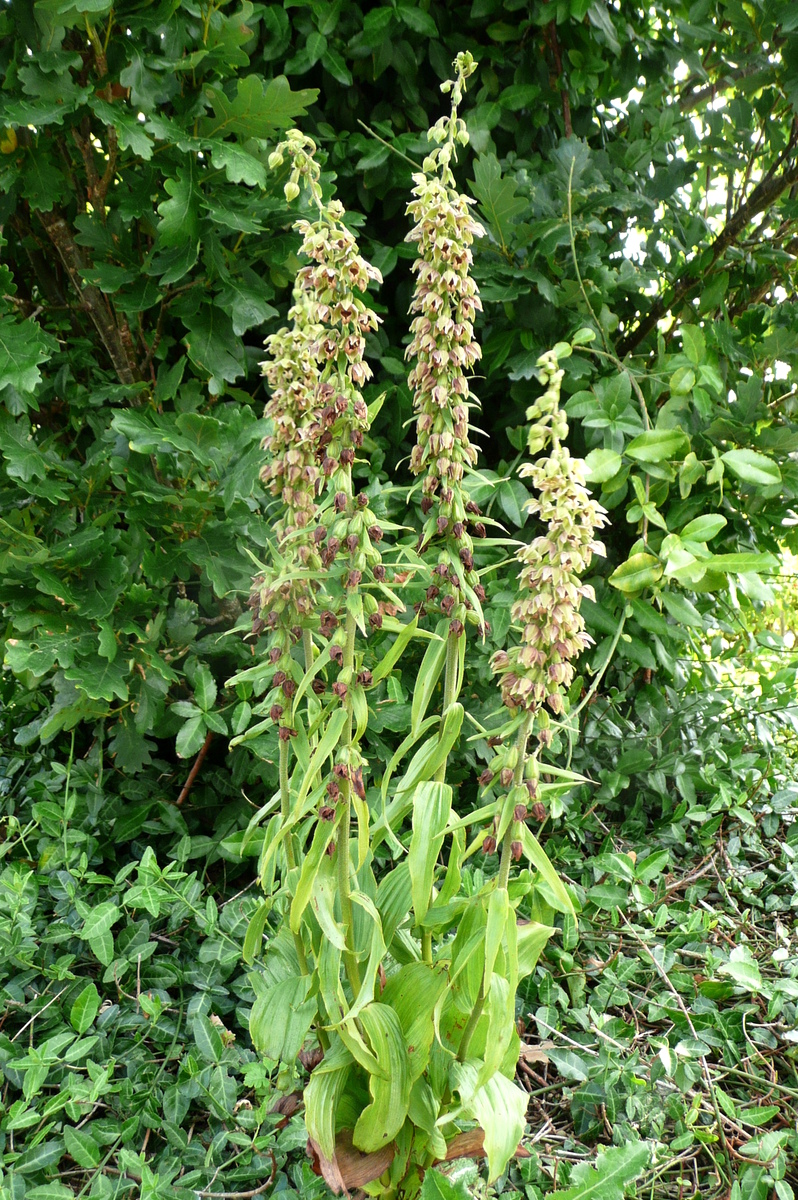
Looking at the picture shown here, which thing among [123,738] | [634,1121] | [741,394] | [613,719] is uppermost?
[741,394]

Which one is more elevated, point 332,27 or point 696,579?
point 332,27

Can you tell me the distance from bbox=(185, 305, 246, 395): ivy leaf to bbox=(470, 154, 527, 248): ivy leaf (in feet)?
2.30

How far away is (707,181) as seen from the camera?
2.84 m

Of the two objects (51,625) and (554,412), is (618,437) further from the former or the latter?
(51,625)

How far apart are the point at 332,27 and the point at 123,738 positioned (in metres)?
1.94

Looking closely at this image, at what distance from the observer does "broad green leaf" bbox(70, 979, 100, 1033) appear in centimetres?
184

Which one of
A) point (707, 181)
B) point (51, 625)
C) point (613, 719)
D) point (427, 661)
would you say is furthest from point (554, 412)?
point (707, 181)

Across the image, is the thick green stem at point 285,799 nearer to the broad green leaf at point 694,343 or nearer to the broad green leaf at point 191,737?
the broad green leaf at point 191,737

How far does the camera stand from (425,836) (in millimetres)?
1317

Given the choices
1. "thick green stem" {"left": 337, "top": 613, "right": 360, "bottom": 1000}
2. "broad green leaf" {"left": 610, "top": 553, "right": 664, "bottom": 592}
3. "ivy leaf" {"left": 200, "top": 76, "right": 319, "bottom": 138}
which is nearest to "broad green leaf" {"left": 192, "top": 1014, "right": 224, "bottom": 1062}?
"thick green stem" {"left": 337, "top": 613, "right": 360, "bottom": 1000}

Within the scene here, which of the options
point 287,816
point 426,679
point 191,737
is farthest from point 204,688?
point 426,679

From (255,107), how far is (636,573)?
1.38 meters

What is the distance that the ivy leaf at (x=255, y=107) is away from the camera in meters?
1.90

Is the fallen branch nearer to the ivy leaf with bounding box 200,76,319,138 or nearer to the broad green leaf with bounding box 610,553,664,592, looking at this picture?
the broad green leaf with bounding box 610,553,664,592
